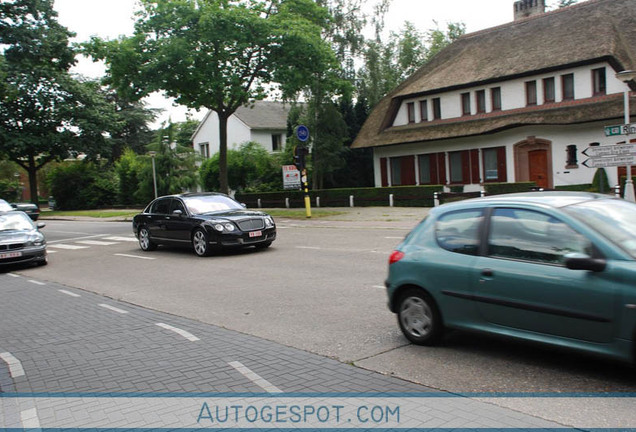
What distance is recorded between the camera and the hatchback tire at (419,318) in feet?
19.2

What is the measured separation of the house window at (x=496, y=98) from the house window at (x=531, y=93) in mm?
1757

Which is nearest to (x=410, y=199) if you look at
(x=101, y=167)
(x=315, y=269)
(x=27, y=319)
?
(x=315, y=269)

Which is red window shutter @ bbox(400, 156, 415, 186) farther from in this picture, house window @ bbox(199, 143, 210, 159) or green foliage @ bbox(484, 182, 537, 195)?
house window @ bbox(199, 143, 210, 159)

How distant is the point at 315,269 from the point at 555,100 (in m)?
22.9

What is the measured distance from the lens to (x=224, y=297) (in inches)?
366

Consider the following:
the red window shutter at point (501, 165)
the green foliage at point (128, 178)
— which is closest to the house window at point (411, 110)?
the red window shutter at point (501, 165)

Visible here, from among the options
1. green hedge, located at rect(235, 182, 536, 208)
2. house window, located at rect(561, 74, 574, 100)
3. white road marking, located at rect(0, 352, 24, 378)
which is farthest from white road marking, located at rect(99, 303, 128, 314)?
house window, located at rect(561, 74, 574, 100)

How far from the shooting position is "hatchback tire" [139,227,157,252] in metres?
17.1

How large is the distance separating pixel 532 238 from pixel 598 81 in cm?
2666

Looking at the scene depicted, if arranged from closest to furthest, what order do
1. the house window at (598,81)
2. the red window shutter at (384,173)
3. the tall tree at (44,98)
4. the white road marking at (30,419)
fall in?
1. the white road marking at (30,419)
2. the house window at (598,81)
3. the red window shutter at (384,173)
4. the tall tree at (44,98)

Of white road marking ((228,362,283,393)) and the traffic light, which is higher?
the traffic light

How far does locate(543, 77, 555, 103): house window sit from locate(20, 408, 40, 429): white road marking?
29983mm

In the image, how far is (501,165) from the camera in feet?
105

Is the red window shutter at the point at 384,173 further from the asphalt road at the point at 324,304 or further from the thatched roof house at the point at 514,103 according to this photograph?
the asphalt road at the point at 324,304
